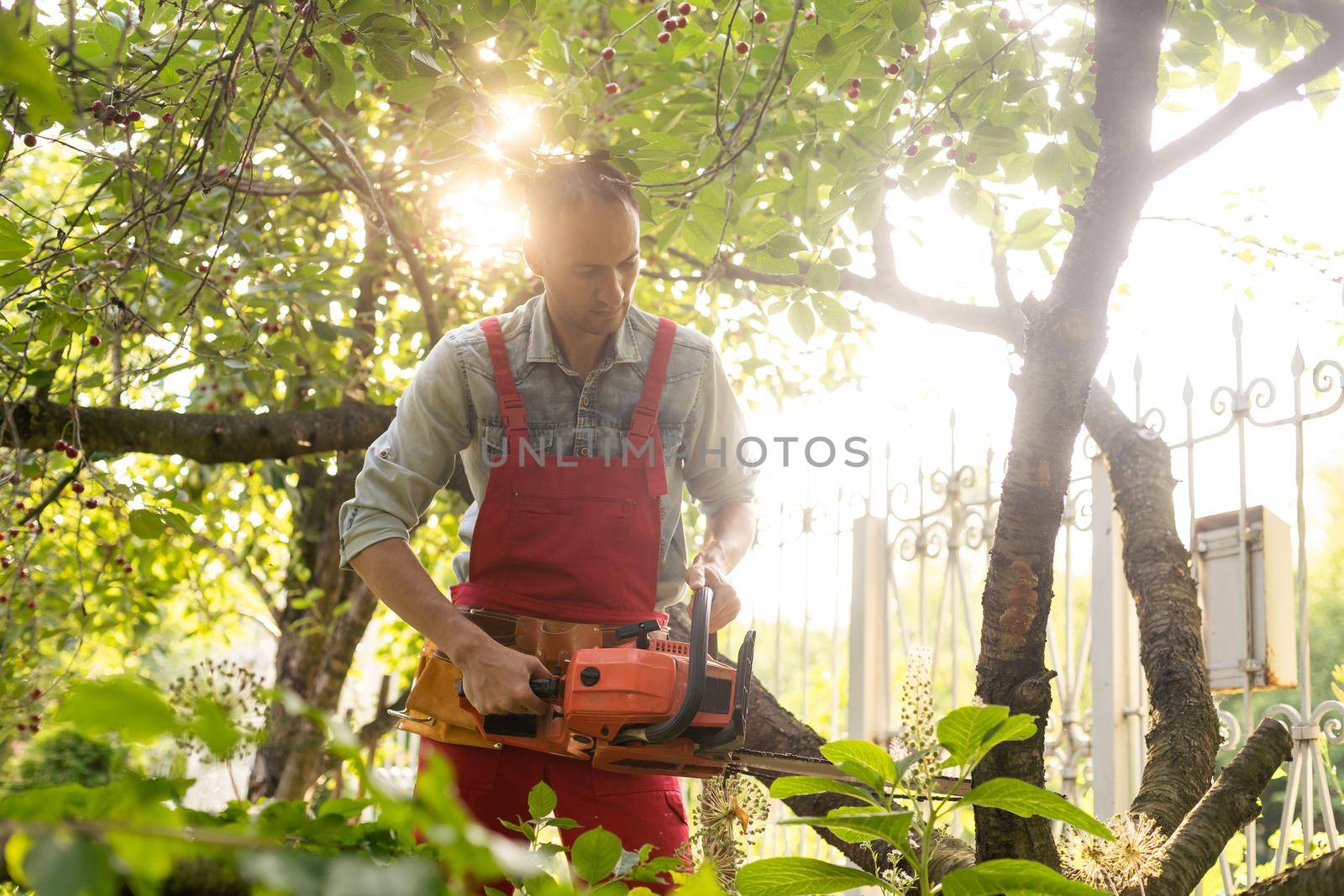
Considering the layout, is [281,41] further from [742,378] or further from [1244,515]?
[742,378]

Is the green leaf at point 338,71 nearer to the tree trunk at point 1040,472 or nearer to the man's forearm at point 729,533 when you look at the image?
the man's forearm at point 729,533

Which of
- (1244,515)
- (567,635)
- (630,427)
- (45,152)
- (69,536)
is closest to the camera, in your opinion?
(567,635)

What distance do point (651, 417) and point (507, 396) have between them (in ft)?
1.11

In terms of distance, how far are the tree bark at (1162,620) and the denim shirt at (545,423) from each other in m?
0.93

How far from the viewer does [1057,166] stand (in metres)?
2.62

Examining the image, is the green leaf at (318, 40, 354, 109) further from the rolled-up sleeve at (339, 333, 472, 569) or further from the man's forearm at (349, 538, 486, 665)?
the man's forearm at (349, 538, 486, 665)

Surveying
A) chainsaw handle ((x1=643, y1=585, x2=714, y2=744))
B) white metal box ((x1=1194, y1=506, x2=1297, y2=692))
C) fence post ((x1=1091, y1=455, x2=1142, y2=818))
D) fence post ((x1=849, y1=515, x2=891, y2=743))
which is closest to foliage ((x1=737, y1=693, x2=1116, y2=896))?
chainsaw handle ((x1=643, y1=585, x2=714, y2=744))

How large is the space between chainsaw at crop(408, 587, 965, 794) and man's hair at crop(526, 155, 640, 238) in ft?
3.21

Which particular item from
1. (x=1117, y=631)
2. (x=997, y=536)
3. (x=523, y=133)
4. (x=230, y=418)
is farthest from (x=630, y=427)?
(x=1117, y=631)

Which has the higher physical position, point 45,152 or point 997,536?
point 45,152

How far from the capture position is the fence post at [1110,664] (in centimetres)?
379

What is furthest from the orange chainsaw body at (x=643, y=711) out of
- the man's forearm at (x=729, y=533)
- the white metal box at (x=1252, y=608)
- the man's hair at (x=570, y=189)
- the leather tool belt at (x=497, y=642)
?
the white metal box at (x=1252, y=608)

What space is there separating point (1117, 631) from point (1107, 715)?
0.99ft

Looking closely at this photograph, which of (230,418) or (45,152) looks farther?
(45,152)
